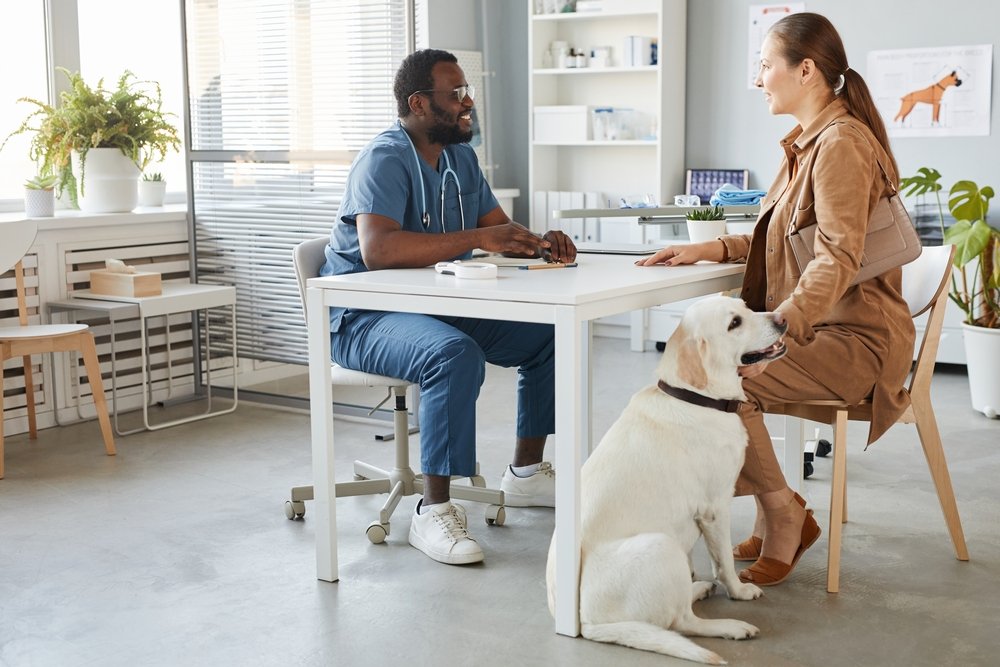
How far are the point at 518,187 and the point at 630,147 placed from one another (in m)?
0.69

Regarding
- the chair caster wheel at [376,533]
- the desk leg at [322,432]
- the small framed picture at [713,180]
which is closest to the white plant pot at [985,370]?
the small framed picture at [713,180]

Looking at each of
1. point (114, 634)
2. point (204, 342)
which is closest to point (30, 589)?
point (114, 634)

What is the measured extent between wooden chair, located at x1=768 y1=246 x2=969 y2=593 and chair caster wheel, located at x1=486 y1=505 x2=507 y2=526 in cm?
78

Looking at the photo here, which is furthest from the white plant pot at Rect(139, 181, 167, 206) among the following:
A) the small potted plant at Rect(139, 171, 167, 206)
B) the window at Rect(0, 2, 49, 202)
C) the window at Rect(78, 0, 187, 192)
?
the window at Rect(0, 2, 49, 202)

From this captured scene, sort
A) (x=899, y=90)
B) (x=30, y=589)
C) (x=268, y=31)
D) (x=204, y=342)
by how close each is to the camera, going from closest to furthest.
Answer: (x=30, y=589) < (x=268, y=31) < (x=204, y=342) < (x=899, y=90)

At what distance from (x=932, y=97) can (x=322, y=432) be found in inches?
149

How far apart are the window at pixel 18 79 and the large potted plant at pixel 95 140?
0.28 ft

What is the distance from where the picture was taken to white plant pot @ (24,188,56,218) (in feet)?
14.0

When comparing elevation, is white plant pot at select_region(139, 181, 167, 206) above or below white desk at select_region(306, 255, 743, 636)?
above

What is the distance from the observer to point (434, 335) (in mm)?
2699

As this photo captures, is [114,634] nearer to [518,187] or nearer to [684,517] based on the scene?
[684,517]

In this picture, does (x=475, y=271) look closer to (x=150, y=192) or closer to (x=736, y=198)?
(x=736, y=198)

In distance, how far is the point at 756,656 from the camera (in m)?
2.12

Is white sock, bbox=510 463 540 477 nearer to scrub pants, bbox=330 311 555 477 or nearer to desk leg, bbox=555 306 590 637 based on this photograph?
scrub pants, bbox=330 311 555 477
